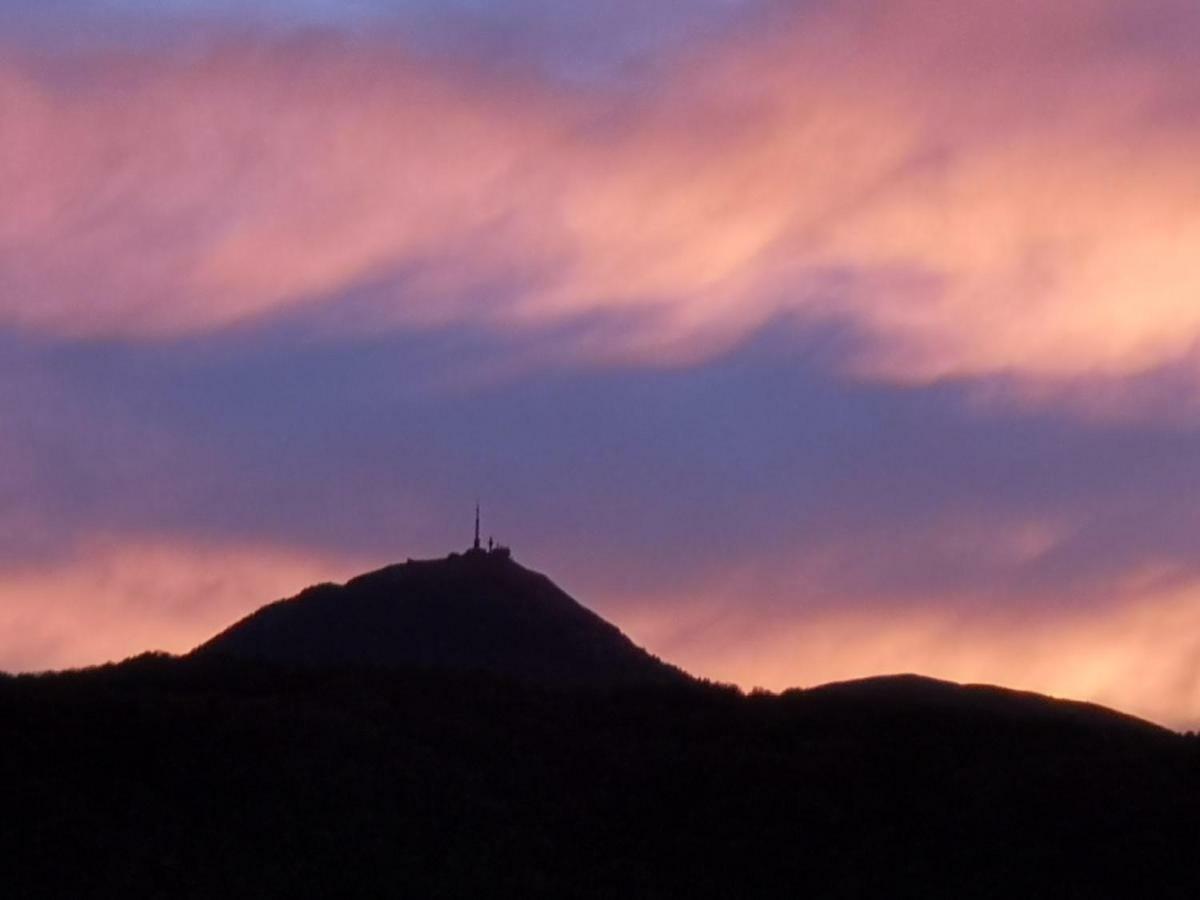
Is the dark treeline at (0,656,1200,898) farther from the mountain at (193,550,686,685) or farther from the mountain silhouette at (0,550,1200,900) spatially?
the mountain at (193,550,686,685)

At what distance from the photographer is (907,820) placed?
1483 inches

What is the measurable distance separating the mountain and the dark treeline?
689 inches

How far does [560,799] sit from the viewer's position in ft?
127

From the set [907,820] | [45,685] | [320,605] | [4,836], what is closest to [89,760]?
[4,836]

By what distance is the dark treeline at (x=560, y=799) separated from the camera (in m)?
34.3

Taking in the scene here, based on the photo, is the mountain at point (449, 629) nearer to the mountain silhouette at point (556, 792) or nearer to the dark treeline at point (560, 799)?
the mountain silhouette at point (556, 792)

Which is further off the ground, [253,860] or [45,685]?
[45,685]

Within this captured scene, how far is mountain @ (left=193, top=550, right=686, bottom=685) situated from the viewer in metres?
64.0

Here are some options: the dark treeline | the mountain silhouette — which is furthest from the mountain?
the dark treeline

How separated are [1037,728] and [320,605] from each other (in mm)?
29502

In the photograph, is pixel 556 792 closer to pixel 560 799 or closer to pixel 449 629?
pixel 560 799

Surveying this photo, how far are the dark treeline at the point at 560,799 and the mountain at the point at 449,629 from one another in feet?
57.4

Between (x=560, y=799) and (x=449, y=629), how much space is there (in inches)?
1055

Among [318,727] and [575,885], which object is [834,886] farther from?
[318,727]
